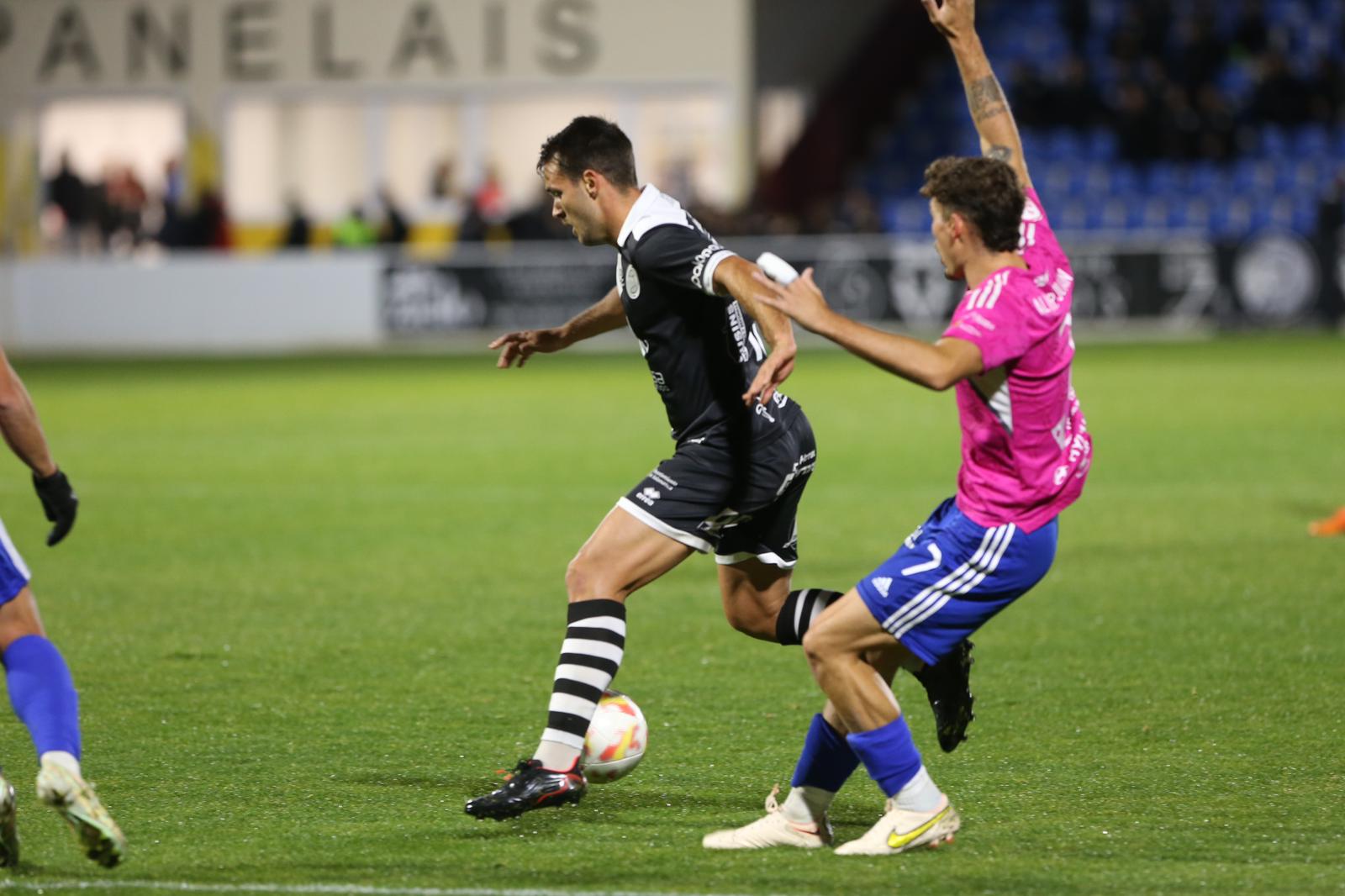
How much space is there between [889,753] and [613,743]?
966 mm

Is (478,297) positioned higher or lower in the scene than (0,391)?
lower

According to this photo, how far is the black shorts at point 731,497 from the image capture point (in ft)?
17.8

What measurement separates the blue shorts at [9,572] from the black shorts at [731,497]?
1638 mm

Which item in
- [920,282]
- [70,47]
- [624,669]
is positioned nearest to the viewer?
[624,669]

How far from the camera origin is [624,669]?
7.42 m

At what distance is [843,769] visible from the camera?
5008 mm

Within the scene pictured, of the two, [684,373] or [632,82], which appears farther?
[632,82]

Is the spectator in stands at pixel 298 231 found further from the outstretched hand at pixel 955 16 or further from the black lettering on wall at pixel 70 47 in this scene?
the outstretched hand at pixel 955 16

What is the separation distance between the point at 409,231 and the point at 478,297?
4850 mm

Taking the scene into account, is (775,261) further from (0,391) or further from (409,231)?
(409,231)

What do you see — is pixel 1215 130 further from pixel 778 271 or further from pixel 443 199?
pixel 778 271

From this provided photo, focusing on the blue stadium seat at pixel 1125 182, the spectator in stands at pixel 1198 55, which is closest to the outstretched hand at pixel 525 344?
the blue stadium seat at pixel 1125 182

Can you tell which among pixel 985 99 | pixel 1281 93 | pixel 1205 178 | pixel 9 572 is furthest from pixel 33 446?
pixel 1281 93

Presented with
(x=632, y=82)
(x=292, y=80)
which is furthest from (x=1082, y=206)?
(x=292, y=80)
